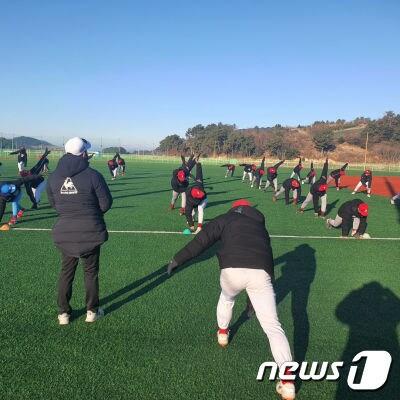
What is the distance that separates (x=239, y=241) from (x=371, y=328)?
2412 millimetres

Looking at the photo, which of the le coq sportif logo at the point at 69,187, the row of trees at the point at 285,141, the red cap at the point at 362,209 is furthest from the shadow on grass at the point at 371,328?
the row of trees at the point at 285,141

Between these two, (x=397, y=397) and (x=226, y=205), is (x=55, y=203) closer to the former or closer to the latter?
(x=397, y=397)

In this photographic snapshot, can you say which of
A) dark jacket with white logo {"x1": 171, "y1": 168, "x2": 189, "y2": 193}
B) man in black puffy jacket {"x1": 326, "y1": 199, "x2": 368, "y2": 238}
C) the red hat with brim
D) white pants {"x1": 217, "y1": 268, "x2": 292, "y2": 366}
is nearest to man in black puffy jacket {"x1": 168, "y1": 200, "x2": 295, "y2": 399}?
white pants {"x1": 217, "y1": 268, "x2": 292, "y2": 366}

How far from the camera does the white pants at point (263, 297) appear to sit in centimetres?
342

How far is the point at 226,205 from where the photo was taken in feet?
53.8

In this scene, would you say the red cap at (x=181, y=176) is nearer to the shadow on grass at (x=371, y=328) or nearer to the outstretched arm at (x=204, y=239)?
the shadow on grass at (x=371, y=328)

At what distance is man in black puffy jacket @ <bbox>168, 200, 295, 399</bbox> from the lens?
3553 millimetres

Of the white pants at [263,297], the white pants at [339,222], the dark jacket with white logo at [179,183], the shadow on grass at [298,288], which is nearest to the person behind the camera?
the white pants at [263,297]

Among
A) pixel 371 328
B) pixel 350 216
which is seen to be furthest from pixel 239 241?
pixel 350 216

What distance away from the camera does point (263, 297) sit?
3.67 metres

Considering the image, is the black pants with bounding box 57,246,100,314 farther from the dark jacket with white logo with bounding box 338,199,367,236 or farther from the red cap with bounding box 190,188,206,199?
the dark jacket with white logo with bounding box 338,199,367,236

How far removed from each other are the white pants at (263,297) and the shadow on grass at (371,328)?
28.8 inches

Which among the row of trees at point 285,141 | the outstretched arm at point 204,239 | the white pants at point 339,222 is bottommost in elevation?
the white pants at point 339,222

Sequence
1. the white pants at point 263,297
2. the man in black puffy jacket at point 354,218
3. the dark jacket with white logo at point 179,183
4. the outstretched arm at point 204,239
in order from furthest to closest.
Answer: the dark jacket with white logo at point 179,183
the man in black puffy jacket at point 354,218
the outstretched arm at point 204,239
the white pants at point 263,297
